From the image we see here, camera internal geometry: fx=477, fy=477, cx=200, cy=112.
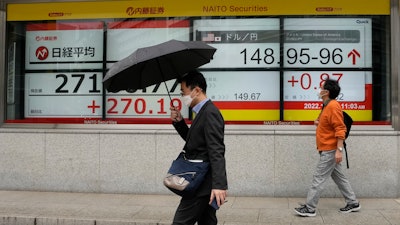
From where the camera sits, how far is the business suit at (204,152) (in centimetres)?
373

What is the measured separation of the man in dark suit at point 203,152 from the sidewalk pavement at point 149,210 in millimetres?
2365

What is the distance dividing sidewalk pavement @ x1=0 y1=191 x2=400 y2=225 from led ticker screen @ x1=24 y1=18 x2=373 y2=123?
1.45 metres

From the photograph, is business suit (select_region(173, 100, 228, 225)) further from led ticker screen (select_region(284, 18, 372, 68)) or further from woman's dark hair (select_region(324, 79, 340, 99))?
led ticker screen (select_region(284, 18, 372, 68))

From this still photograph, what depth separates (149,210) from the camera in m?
6.87

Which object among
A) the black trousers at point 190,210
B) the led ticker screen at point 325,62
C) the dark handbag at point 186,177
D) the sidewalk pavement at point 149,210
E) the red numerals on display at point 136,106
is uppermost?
the led ticker screen at point 325,62

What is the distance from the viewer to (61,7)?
8.59 metres

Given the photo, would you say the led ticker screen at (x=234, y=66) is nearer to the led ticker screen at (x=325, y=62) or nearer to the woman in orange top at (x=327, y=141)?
the led ticker screen at (x=325, y=62)

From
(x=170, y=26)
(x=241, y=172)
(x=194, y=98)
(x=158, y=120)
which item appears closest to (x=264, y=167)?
(x=241, y=172)

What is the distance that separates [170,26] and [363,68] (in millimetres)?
3371

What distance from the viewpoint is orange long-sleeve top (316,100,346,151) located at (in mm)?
6172

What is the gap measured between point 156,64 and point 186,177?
113 centimetres

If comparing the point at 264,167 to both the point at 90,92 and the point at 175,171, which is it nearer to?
the point at 90,92

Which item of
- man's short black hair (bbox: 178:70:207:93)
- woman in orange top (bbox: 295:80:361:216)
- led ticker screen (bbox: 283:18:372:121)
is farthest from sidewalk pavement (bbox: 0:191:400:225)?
man's short black hair (bbox: 178:70:207:93)
